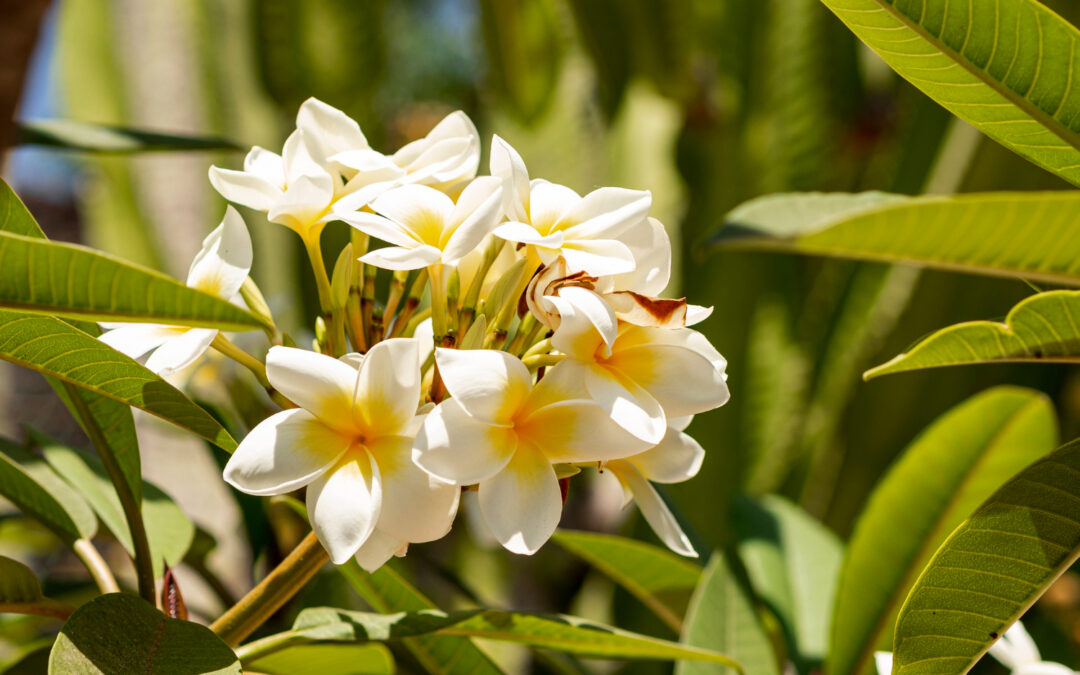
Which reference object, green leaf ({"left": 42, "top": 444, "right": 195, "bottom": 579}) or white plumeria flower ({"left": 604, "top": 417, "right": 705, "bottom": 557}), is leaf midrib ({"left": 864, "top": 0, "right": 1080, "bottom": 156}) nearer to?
white plumeria flower ({"left": 604, "top": 417, "right": 705, "bottom": 557})

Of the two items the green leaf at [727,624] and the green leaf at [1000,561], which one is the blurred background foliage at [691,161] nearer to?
the green leaf at [727,624]

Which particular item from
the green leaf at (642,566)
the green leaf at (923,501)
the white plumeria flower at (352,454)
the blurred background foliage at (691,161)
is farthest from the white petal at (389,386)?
the blurred background foliage at (691,161)

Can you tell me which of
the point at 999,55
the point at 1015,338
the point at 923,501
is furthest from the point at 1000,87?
the point at 923,501

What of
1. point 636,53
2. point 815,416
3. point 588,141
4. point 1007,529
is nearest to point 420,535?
point 1007,529

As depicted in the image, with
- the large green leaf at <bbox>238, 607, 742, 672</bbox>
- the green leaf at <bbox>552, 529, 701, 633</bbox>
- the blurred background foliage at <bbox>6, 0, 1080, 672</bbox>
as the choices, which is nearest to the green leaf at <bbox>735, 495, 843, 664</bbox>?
the green leaf at <bbox>552, 529, 701, 633</bbox>

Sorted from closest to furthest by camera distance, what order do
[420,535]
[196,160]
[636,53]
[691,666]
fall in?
[420,535]
[691,666]
[636,53]
[196,160]

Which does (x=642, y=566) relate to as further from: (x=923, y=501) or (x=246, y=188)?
(x=246, y=188)

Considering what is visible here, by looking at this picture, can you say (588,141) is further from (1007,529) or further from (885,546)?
(1007,529)
